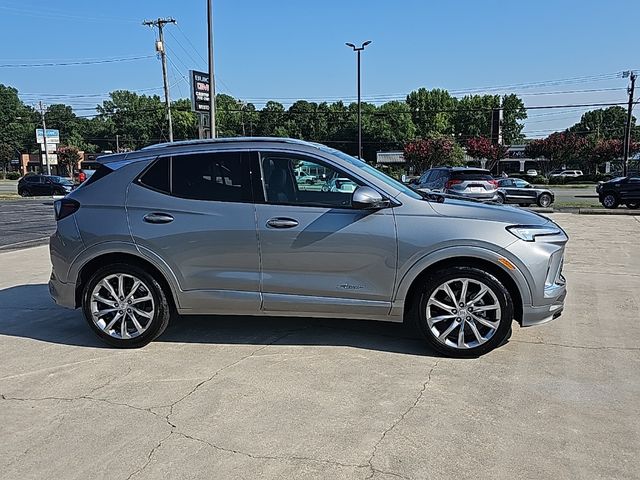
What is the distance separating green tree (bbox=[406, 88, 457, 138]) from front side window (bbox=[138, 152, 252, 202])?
97284mm

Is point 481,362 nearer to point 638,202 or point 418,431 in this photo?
point 418,431

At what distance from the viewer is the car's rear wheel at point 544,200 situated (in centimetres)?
2502

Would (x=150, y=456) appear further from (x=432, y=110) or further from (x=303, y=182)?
(x=432, y=110)

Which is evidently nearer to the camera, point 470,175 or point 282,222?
point 282,222

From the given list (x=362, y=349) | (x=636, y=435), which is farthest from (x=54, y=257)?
(x=636, y=435)

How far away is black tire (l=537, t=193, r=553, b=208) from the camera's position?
25.0 m

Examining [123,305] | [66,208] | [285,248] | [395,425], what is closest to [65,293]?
[123,305]

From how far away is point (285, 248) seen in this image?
4590 millimetres

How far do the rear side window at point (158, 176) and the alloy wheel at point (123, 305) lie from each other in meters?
0.83

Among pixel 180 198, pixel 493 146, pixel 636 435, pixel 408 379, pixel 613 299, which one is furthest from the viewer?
pixel 493 146

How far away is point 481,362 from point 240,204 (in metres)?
2.44

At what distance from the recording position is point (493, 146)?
59125 millimetres

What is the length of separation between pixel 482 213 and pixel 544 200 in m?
22.6

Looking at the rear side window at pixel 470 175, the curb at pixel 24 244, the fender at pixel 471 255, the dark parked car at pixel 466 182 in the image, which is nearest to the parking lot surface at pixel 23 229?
the curb at pixel 24 244
